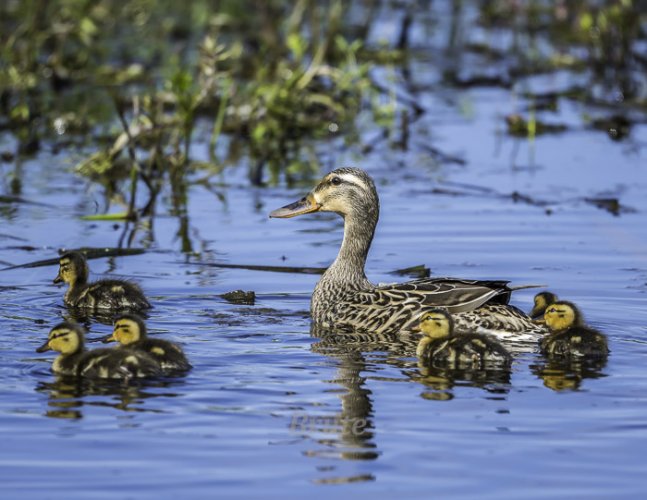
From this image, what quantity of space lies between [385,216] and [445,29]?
379 inches

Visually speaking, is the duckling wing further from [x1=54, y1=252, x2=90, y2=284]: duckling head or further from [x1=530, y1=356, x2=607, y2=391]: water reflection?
[x1=530, y1=356, x2=607, y2=391]: water reflection

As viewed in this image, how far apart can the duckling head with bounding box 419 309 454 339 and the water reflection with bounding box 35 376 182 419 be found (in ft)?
4.47

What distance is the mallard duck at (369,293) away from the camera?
25.7 feet

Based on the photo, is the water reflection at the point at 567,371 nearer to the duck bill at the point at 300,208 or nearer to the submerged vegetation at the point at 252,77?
the duck bill at the point at 300,208

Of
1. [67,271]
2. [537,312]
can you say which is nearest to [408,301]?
[537,312]

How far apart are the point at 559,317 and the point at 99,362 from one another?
2381 mm

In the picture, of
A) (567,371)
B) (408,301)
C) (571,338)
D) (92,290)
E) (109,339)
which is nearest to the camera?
(567,371)

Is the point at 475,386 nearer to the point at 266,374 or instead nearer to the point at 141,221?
the point at 266,374

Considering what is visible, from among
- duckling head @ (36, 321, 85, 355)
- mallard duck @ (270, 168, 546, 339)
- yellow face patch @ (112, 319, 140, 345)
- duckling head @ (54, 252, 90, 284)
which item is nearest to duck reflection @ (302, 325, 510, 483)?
mallard duck @ (270, 168, 546, 339)

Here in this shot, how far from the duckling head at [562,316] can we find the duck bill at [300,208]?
6.49 ft

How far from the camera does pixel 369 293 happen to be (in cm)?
835

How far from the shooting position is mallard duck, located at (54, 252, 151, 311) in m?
8.41

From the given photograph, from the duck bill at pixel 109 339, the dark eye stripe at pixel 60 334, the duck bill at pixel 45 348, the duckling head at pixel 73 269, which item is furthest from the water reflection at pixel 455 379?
the duckling head at pixel 73 269

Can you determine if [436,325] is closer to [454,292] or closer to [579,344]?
[454,292]
